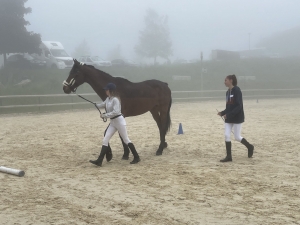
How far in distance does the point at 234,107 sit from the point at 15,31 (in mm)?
21759

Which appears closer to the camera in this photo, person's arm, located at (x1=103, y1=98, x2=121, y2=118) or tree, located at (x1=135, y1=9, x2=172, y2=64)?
person's arm, located at (x1=103, y1=98, x2=121, y2=118)

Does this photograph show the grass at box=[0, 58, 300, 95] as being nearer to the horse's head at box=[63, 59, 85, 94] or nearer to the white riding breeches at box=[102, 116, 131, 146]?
the horse's head at box=[63, 59, 85, 94]

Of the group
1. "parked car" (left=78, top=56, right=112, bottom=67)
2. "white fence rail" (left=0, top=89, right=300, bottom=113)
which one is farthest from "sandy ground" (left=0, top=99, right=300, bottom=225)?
"parked car" (left=78, top=56, right=112, bottom=67)

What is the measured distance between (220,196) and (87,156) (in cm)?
394

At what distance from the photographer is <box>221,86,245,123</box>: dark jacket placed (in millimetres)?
7477

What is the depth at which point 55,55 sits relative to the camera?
29.7 meters

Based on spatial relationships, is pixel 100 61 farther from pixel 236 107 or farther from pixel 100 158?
pixel 236 107

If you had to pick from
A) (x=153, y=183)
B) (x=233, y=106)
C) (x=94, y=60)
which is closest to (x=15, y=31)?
(x=94, y=60)

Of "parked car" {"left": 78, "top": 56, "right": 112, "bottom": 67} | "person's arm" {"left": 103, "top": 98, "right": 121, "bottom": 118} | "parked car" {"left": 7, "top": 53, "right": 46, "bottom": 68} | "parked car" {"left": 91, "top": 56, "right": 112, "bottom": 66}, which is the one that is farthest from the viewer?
"parked car" {"left": 91, "top": 56, "right": 112, "bottom": 66}

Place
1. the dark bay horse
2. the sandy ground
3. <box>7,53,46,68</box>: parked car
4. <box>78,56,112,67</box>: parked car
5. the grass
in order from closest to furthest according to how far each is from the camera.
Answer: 1. the sandy ground
2. the dark bay horse
3. the grass
4. <box>7,53,46,68</box>: parked car
5. <box>78,56,112,67</box>: parked car

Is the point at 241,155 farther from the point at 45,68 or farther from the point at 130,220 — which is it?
the point at 45,68

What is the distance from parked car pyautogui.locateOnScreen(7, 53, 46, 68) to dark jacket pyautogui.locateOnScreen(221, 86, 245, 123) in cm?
2129

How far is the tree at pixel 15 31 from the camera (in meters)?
26.0

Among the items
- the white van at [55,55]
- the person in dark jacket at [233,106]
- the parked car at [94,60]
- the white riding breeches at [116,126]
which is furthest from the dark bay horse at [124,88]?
the parked car at [94,60]
